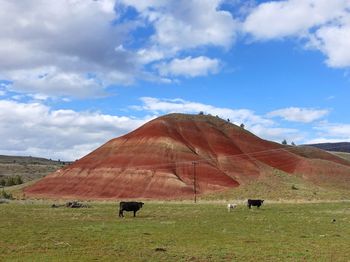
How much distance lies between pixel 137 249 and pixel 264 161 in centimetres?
13162

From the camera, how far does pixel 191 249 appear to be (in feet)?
78.3

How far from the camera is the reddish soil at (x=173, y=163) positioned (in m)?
128

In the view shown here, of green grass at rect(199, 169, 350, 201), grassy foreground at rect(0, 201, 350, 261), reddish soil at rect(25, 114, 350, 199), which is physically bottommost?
grassy foreground at rect(0, 201, 350, 261)

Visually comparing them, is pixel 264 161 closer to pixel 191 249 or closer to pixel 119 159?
Result: pixel 119 159

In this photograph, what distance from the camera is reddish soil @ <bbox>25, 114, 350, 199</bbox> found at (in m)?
128

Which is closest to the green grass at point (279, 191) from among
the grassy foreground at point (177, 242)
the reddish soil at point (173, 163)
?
the reddish soil at point (173, 163)

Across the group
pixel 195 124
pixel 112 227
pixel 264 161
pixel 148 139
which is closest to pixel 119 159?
pixel 148 139

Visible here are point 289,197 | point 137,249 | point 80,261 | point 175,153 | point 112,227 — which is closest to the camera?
point 80,261

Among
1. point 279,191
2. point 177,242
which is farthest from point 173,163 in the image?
point 177,242

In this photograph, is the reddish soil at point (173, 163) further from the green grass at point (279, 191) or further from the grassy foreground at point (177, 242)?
the grassy foreground at point (177, 242)

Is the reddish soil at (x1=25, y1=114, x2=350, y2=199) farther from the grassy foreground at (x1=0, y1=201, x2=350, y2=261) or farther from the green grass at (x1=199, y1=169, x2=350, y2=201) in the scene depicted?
the grassy foreground at (x1=0, y1=201, x2=350, y2=261)

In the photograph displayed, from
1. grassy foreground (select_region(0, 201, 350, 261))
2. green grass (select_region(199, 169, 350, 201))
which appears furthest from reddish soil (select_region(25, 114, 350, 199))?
grassy foreground (select_region(0, 201, 350, 261))

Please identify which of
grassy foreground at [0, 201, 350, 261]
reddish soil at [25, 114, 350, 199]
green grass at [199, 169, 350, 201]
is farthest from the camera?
reddish soil at [25, 114, 350, 199]

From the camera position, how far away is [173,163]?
452 feet
